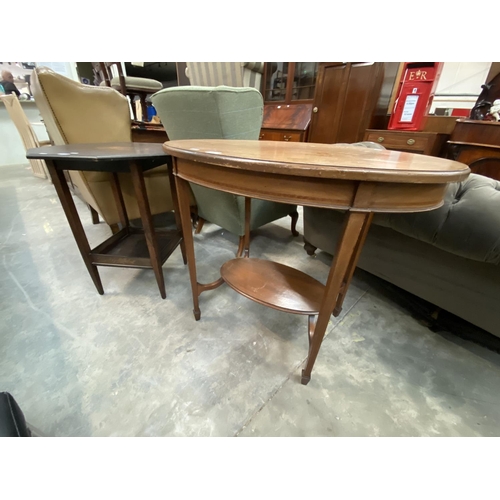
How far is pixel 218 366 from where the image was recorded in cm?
87

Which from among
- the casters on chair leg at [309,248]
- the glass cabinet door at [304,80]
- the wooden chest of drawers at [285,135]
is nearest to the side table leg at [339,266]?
the casters on chair leg at [309,248]

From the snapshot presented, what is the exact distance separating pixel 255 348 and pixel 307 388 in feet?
0.79

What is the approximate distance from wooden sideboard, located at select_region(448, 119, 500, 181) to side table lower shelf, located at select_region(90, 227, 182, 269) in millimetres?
2225

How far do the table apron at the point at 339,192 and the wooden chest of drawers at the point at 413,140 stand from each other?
6.01 feet

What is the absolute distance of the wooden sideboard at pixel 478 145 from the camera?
5.33ft

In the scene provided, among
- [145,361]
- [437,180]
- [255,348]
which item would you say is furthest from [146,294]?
[437,180]

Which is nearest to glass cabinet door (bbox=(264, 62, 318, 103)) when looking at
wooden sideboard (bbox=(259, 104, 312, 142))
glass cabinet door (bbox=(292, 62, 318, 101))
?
glass cabinet door (bbox=(292, 62, 318, 101))

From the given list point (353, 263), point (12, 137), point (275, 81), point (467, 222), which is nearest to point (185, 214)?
point (353, 263)

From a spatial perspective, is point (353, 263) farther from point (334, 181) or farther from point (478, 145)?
point (478, 145)

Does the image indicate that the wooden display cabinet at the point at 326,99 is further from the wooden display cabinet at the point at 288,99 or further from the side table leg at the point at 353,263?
the side table leg at the point at 353,263

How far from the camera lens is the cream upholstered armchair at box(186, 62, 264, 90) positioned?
2689mm

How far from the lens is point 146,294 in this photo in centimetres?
121

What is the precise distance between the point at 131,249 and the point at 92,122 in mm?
807
